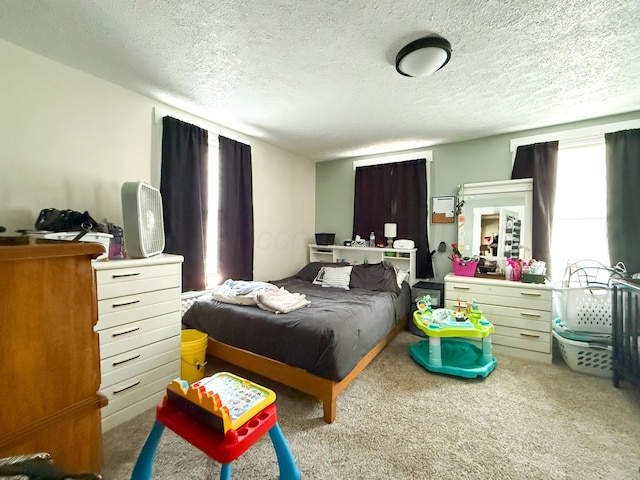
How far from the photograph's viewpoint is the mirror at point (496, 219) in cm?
293

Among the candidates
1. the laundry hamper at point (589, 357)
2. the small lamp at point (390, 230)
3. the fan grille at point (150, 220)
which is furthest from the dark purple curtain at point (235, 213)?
the laundry hamper at point (589, 357)

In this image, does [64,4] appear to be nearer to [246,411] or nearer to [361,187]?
[246,411]

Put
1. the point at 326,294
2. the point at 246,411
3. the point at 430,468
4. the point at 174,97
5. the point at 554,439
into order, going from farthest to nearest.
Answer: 1. the point at 326,294
2. the point at 174,97
3. the point at 554,439
4. the point at 430,468
5. the point at 246,411

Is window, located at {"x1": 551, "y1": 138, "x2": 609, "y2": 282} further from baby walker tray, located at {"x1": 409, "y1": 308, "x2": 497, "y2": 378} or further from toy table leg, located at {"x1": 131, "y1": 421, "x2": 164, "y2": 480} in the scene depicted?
toy table leg, located at {"x1": 131, "y1": 421, "x2": 164, "y2": 480}

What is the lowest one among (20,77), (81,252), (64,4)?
(81,252)

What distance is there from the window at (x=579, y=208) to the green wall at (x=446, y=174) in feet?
1.04

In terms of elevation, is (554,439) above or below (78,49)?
below

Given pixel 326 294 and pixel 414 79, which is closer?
pixel 414 79

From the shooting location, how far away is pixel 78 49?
1679 millimetres

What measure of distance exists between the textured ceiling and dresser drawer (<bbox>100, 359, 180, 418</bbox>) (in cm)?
213

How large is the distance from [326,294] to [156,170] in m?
2.03

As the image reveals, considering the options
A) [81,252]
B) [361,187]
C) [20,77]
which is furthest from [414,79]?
[20,77]

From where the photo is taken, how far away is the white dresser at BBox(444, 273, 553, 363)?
243 cm

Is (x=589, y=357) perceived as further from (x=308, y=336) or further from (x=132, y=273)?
(x=132, y=273)
